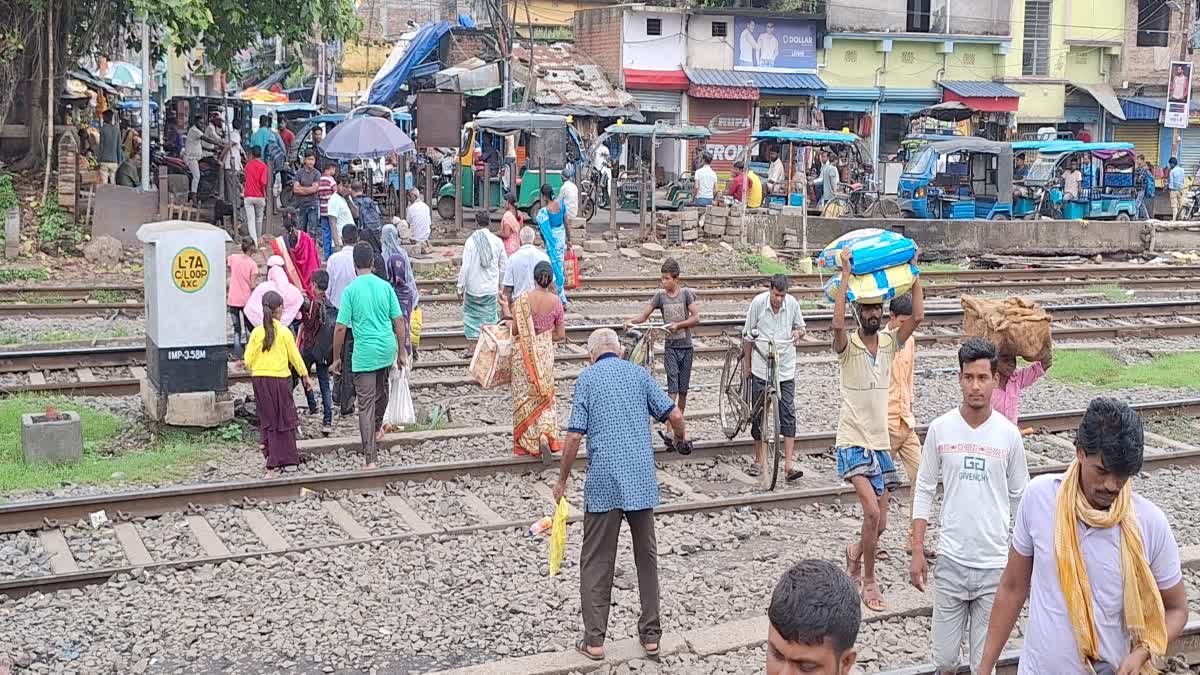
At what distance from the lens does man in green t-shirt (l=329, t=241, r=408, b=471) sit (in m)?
10.8

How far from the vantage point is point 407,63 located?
34281 mm

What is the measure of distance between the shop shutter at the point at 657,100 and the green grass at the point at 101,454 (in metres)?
26.7

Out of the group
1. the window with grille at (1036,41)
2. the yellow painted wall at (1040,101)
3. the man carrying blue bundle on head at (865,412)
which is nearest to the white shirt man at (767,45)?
the yellow painted wall at (1040,101)

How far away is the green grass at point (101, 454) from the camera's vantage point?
10.3 meters

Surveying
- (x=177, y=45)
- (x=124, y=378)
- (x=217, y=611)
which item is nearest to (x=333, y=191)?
(x=177, y=45)

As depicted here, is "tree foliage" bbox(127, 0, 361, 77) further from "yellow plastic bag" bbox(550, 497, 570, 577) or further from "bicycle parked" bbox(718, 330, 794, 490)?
"yellow plastic bag" bbox(550, 497, 570, 577)

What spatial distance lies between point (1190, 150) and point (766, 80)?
15.8 metres

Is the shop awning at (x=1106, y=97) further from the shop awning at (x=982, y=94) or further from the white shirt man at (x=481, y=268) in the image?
the white shirt man at (x=481, y=268)

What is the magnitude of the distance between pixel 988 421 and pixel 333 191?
1512cm

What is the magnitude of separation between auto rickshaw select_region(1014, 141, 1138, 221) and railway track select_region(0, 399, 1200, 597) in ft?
62.2

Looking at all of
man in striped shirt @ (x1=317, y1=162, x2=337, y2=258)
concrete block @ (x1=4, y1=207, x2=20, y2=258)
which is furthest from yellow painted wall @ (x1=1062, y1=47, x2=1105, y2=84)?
concrete block @ (x1=4, y1=207, x2=20, y2=258)

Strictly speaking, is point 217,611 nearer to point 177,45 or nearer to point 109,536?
point 109,536

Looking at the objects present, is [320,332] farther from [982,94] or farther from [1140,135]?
[1140,135]

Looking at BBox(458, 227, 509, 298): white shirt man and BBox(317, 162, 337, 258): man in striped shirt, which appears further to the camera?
BBox(317, 162, 337, 258): man in striped shirt
